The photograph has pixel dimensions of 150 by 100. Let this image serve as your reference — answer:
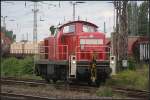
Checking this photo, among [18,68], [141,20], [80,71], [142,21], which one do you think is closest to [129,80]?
[80,71]

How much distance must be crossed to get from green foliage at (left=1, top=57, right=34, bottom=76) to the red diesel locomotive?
9013 mm

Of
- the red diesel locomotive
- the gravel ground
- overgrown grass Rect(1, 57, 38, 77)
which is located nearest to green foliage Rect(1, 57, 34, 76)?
overgrown grass Rect(1, 57, 38, 77)

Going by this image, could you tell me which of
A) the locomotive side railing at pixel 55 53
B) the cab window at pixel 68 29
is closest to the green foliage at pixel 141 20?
the locomotive side railing at pixel 55 53

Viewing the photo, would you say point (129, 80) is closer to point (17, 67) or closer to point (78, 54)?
point (78, 54)

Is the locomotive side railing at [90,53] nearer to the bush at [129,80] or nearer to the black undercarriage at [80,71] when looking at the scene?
the black undercarriage at [80,71]

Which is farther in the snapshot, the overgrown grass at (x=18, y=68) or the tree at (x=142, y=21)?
the tree at (x=142, y=21)

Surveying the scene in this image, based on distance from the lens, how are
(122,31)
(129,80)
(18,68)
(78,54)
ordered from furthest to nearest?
1. (18,68)
2. (122,31)
3. (129,80)
4. (78,54)

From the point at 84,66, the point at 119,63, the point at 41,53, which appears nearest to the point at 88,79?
the point at 84,66

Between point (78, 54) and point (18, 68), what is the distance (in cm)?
1251

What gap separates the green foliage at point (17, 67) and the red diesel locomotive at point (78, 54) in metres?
9.01

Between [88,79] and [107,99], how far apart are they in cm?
603

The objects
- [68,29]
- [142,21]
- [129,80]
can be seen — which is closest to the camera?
[68,29]

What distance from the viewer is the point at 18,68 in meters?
29.2

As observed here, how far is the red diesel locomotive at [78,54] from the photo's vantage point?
664 inches
